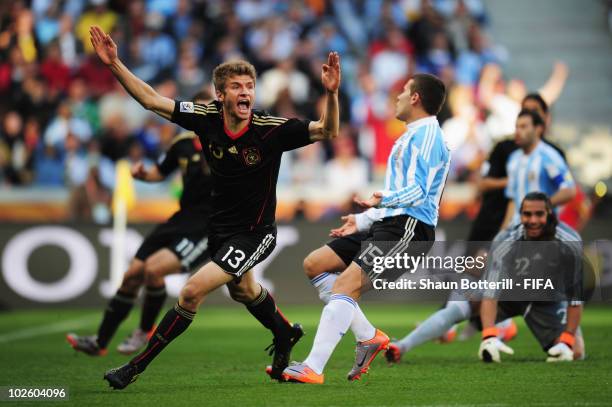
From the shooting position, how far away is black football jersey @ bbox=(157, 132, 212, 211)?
1014cm

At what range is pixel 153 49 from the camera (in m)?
20.0

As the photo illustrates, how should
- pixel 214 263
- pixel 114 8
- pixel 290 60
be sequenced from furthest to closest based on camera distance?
pixel 114 8
pixel 290 60
pixel 214 263

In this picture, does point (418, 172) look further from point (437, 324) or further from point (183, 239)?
point (183, 239)

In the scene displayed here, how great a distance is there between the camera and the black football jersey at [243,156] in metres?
7.56

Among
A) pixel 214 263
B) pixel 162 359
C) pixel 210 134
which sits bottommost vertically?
pixel 162 359

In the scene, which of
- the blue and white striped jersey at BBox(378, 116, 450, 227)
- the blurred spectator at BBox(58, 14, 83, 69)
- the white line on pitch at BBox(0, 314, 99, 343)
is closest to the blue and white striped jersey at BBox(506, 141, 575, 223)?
the blue and white striped jersey at BBox(378, 116, 450, 227)

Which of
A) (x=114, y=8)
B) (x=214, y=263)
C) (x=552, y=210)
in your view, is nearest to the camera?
(x=214, y=263)

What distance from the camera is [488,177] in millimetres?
10656

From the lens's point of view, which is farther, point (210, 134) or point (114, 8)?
point (114, 8)

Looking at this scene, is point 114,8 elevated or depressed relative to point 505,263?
elevated

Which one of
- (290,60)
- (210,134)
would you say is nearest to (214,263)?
(210,134)

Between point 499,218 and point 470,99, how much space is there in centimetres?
788

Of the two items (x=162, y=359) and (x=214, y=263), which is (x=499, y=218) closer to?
(x=162, y=359)

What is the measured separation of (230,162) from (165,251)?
9.60ft
